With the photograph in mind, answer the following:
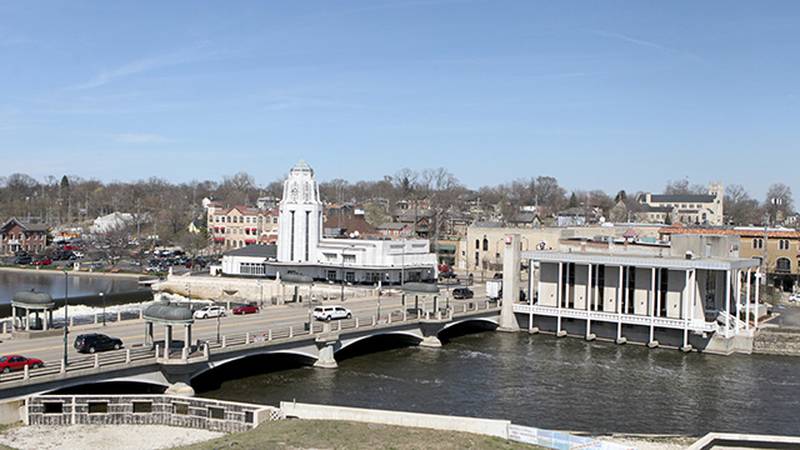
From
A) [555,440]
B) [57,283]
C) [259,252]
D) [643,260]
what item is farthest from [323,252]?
[555,440]

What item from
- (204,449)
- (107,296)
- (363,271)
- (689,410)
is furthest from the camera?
(107,296)

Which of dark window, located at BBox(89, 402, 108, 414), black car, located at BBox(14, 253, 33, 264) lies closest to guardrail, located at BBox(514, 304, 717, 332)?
dark window, located at BBox(89, 402, 108, 414)

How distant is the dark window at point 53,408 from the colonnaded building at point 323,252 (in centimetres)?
5466

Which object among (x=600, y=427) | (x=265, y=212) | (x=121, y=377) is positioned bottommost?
(x=600, y=427)

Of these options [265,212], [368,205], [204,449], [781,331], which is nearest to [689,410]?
[781,331]

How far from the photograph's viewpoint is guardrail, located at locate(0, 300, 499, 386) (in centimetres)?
3662

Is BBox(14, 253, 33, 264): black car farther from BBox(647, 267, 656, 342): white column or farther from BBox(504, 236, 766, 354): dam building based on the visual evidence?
BBox(647, 267, 656, 342): white column

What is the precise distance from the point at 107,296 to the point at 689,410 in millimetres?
74321

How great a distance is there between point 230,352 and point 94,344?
7.07 m

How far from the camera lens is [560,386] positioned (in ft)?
163

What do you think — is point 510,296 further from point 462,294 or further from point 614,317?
point 462,294

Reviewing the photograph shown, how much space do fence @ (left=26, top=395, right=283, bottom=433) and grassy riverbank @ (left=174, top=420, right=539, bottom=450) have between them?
5.49ft

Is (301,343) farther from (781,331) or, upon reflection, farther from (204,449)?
(781,331)

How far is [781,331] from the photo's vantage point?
62.6m
